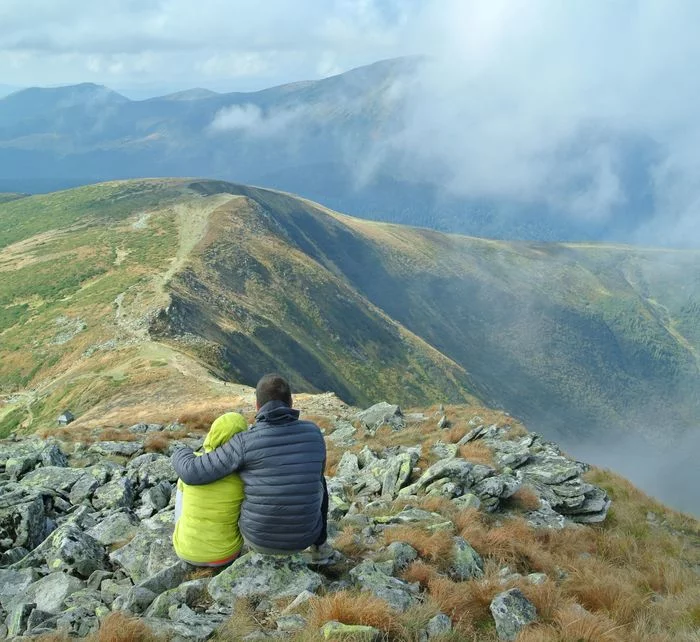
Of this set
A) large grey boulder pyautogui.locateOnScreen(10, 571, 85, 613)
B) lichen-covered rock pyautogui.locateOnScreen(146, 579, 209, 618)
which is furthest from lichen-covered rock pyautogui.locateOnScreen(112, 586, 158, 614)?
large grey boulder pyautogui.locateOnScreen(10, 571, 85, 613)

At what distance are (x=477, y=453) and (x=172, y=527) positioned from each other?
9458mm

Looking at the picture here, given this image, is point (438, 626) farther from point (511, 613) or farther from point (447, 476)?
point (447, 476)

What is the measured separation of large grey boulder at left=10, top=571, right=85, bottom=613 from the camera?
7.69 meters

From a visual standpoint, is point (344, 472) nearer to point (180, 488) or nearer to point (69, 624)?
point (180, 488)

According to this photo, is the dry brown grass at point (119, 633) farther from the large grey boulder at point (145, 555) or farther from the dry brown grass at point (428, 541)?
the dry brown grass at point (428, 541)

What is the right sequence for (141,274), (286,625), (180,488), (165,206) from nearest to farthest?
1. (286,625)
2. (180,488)
3. (141,274)
4. (165,206)

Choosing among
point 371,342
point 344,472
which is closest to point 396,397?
point 371,342

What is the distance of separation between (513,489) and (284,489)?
7325 mm

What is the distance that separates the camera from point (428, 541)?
30.5ft

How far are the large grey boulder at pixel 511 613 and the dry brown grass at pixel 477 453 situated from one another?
7.37 m

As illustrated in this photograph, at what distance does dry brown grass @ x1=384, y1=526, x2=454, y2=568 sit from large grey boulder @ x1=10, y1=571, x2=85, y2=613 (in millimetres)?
4938

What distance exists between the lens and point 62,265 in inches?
3024

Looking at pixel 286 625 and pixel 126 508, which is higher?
pixel 286 625

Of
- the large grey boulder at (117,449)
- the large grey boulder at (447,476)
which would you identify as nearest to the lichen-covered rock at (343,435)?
the large grey boulder at (117,449)
